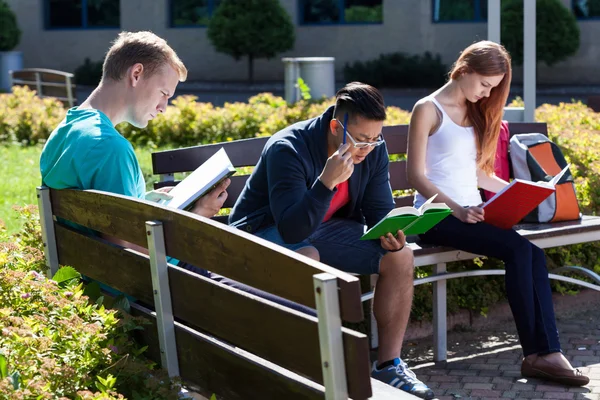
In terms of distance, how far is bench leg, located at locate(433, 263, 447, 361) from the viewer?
4.92 metres

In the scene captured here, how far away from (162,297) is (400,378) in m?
1.37

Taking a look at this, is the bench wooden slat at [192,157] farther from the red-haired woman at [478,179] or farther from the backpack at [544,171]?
the backpack at [544,171]

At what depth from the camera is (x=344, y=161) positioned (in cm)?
366

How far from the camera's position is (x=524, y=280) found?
452 cm

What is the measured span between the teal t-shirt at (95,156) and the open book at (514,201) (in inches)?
73.9

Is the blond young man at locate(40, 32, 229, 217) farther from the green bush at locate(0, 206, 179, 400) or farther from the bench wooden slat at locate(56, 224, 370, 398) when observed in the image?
the green bush at locate(0, 206, 179, 400)

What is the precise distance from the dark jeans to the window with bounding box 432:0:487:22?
67.2 ft

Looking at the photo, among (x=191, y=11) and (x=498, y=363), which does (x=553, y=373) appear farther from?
(x=191, y=11)

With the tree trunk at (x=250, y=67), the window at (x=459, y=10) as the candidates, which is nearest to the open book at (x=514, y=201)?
the window at (x=459, y=10)

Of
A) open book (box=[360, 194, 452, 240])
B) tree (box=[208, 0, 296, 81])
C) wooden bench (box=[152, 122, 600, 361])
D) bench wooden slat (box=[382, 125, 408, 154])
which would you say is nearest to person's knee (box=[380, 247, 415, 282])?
open book (box=[360, 194, 452, 240])

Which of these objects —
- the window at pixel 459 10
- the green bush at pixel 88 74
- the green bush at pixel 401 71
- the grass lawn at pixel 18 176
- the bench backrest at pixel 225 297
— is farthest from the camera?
the green bush at pixel 88 74

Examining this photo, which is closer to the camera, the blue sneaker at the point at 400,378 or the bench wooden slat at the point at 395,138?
the blue sneaker at the point at 400,378

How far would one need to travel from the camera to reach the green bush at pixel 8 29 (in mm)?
26750

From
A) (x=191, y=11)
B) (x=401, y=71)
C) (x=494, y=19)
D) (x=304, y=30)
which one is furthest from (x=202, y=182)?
(x=191, y=11)
